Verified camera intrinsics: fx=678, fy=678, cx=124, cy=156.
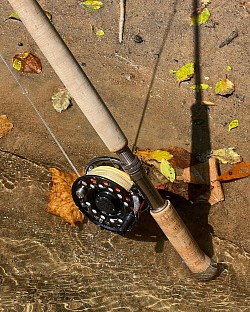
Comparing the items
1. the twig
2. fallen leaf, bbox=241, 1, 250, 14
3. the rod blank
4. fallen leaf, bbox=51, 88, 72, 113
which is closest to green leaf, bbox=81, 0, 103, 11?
the twig

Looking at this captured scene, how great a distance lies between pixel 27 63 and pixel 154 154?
1501mm

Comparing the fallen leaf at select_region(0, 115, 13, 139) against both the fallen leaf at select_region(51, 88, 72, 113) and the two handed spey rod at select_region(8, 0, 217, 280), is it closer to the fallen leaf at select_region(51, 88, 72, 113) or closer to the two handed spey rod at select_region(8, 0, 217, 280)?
the fallen leaf at select_region(51, 88, 72, 113)

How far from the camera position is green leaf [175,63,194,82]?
227 inches

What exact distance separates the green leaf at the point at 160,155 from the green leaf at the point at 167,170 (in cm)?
6

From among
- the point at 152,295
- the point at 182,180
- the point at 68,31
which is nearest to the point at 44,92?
the point at 68,31

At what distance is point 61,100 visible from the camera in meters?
5.63

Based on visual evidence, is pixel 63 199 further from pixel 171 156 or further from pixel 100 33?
pixel 100 33

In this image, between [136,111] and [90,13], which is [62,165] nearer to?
[136,111]

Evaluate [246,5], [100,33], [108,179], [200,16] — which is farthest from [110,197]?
[246,5]

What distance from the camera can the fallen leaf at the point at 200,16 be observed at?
608 cm

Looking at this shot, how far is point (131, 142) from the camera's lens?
537 centimetres

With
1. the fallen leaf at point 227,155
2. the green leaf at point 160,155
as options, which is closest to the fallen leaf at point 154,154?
the green leaf at point 160,155

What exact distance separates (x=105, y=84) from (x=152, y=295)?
2.02 m

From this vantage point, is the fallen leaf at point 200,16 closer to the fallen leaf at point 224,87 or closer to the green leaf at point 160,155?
the fallen leaf at point 224,87
